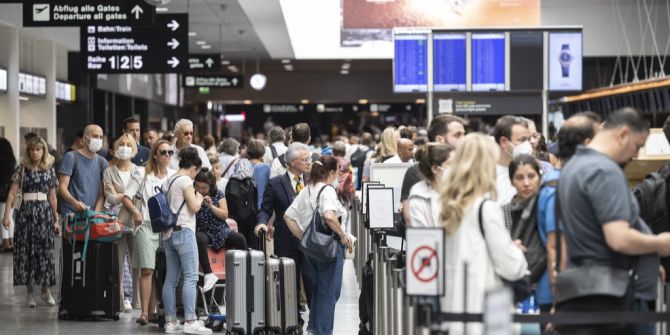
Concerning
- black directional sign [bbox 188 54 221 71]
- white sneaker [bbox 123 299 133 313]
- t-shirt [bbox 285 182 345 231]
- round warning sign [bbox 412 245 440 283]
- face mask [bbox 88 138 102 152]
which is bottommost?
white sneaker [bbox 123 299 133 313]

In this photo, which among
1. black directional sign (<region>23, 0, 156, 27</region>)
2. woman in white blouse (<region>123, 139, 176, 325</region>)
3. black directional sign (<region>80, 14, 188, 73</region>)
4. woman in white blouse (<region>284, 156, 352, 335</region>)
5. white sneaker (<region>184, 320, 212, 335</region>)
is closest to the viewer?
woman in white blouse (<region>284, 156, 352, 335</region>)

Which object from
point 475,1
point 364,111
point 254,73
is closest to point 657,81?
point 475,1

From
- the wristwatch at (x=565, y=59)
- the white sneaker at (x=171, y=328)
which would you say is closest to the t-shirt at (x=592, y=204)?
the white sneaker at (x=171, y=328)

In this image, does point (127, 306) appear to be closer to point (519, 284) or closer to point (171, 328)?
point (171, 328)

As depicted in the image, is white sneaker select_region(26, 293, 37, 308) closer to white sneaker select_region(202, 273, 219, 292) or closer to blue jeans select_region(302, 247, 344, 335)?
white sneaker select_region(202, 273, 219, 292)

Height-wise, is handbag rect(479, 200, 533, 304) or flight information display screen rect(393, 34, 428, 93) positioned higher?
flight information display screen rect(393, 34, 428, 93)

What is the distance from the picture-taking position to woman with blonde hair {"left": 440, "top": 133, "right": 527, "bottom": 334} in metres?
5.76

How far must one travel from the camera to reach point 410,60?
1586cm

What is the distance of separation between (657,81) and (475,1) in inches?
172

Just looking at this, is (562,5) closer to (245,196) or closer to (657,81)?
(657,81)

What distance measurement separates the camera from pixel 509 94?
15859 mm

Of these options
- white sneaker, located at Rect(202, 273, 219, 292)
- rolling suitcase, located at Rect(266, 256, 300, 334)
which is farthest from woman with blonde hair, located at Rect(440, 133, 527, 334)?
white sneaker, located at Rect(202, 273, 219, 292)

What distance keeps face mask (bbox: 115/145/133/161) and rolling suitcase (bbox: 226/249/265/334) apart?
2.23m

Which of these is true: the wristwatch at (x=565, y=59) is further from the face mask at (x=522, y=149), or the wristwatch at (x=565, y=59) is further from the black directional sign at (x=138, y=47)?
the face mask at (x=522, y=149)
